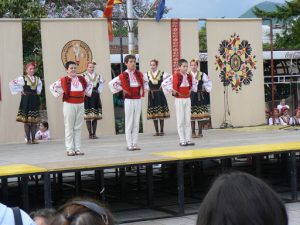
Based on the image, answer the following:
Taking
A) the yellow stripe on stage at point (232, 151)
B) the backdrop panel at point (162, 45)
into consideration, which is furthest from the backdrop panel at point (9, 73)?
the yellow stripe on stage at point (232, 151)

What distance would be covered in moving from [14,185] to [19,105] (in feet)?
4.89

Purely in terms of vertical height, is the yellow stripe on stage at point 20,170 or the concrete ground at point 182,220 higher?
the yellow stripe on stage at point 20,170

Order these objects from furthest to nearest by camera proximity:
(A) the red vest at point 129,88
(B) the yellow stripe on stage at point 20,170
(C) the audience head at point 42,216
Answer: (A) the red vest at point 129,88 → (B) the yellow stripe on stage at point 20,170 → (C) the audience head at point 42,216

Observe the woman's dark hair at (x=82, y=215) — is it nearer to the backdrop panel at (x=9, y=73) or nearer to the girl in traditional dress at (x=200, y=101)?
the girl in traditional dress at (x=200, y=101)

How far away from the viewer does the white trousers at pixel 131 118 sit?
863cm

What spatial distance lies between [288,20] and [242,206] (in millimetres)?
27676

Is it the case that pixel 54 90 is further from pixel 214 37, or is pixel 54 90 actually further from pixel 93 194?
pixel 214 37

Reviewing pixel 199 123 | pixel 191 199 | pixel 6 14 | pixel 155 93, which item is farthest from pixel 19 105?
pixel 6 14

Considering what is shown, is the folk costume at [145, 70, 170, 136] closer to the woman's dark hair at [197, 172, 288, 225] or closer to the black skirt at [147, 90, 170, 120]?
the black skirt at [147, 90, 170, 120]

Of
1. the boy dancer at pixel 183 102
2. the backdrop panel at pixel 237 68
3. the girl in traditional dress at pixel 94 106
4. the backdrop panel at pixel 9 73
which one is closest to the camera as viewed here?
the boy dancer at pixel 183 102

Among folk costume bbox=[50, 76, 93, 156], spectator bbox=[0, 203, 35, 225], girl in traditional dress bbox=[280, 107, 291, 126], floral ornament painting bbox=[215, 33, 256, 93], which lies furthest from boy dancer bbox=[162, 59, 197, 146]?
spectator bbox=[0, 203, 35, 225]

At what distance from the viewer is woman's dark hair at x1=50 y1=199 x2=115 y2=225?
1.64 m

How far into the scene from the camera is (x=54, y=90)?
26.9ft

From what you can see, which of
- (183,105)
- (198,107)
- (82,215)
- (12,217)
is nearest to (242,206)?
(82,215)
